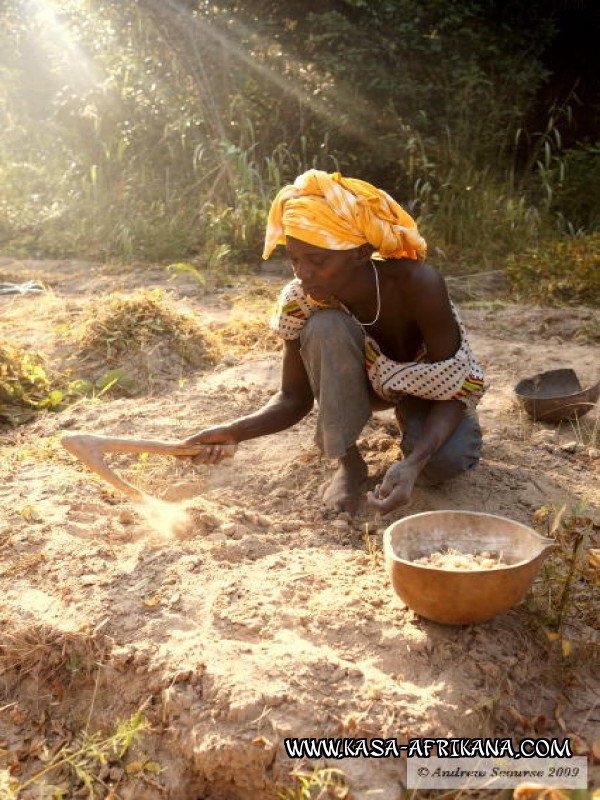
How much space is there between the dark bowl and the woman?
0.60 metres

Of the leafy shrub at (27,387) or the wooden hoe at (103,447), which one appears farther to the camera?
the leafy shrub at (27,387)

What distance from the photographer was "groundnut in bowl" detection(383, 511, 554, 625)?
191cm

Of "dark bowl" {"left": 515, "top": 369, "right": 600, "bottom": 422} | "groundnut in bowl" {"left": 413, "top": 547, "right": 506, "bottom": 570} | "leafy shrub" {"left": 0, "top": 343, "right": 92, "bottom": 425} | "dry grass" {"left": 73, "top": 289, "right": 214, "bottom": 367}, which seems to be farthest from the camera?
"dry grass" {"left": 73, "top": 289, "right": 214, "bottom": 367}

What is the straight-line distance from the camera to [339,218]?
2.39m

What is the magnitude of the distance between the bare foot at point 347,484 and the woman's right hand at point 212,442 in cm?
38

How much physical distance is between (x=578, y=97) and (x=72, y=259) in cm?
465

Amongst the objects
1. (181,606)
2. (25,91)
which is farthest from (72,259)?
(181,606)

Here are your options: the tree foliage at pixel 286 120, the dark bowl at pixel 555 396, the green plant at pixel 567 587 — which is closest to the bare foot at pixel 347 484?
the green plant at pixel 567 587

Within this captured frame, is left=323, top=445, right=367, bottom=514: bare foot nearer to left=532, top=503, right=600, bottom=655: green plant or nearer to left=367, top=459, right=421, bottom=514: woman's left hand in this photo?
left=367, top=459, right=421, bottom=514: woman's left hand

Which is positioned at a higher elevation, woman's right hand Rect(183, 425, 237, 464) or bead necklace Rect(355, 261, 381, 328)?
bead necklace Rect(355, 261, 381, 328)

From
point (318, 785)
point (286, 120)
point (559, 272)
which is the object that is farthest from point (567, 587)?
point (286, 120)

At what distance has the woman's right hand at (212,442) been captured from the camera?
2.69 m

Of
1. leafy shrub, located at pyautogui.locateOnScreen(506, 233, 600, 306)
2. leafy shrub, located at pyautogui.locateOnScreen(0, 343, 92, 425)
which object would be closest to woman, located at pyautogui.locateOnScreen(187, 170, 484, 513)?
leafy shrub, located at pyautogui.locateOnScreen(0, 343, 92, 425)

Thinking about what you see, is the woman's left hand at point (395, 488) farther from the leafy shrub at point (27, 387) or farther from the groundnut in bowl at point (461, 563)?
the leafy shrub at point (27, 387)
